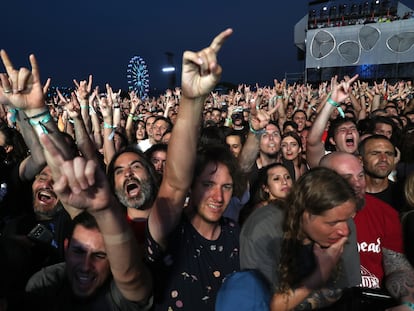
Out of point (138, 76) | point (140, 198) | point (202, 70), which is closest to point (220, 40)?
point (202, 70)

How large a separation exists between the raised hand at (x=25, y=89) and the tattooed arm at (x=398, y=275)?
2172 millimetres

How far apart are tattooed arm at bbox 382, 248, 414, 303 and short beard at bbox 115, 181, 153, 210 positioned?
5.34ft

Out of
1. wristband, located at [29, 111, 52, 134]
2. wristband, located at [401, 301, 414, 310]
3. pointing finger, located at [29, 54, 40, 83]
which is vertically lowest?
wristband, located at [401, 301, 414, 310]

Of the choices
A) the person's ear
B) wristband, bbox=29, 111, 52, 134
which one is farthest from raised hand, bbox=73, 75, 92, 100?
wristband, bbox=29, 111, 52, 134

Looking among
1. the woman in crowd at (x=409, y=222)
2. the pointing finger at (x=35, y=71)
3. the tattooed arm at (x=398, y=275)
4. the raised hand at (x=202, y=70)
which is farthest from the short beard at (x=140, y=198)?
the woman in crowd at (x=409, y=222)

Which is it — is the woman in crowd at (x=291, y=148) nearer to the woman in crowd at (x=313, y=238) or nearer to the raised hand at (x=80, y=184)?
the woman in crowd at (x=313, y=238)

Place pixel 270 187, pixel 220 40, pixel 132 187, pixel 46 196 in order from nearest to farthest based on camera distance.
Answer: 1. pixel 220 40
2. pixel 132 187
3. pixel 46 196
4. pixel 270 187

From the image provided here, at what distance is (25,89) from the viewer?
75.6 inches

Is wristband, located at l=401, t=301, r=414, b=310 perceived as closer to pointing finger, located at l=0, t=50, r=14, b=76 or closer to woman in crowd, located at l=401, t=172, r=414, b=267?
woman in crowd, located at l=401, t=172, r=414, b=267

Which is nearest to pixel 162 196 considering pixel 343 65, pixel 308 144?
pixel 308 144

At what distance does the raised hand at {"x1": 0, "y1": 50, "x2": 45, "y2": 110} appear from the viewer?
1903 millimetres

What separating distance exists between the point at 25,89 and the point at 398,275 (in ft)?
7.81

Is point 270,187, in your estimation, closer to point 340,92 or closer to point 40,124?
point 340,92

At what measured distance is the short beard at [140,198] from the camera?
102 inches
